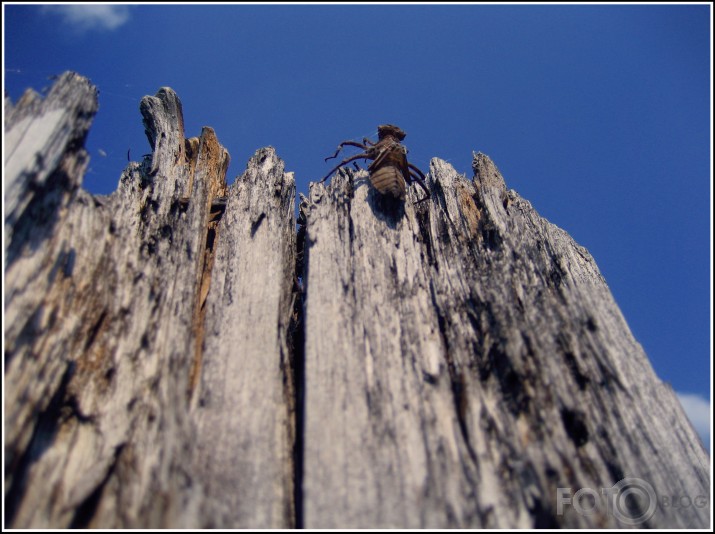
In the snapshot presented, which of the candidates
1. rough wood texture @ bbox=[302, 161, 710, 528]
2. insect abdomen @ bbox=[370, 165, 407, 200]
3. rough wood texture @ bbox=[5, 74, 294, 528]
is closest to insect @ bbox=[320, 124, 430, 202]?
insect abdomen @ bbox=[370, 165, 407, 200]

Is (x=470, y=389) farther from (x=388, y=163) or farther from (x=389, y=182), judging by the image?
(x=388, y=163)

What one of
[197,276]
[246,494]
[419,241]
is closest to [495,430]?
[246,494]

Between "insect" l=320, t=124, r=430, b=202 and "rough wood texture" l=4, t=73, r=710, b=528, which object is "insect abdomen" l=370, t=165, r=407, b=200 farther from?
"rough wood texture" l=4, t=73, r=710, b=528

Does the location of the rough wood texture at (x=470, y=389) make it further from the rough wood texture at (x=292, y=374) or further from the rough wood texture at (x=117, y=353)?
the rough wood texture at (x=117, y=353)

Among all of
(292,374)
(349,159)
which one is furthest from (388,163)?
(292,374)

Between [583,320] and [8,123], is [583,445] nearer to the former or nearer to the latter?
[583,320]

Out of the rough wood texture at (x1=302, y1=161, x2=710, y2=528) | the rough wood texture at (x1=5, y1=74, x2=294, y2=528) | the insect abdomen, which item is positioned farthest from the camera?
the insect abdomen

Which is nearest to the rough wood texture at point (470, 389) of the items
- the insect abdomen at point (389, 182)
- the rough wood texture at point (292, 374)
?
the rough wood texture at point (292, 374)
